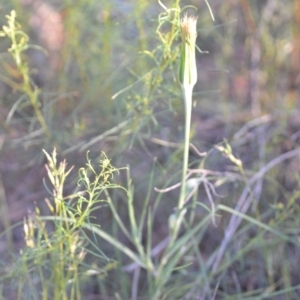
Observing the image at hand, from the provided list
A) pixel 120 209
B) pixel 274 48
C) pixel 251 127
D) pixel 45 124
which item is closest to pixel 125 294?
pixel 120 209

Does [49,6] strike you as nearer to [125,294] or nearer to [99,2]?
[99,2]

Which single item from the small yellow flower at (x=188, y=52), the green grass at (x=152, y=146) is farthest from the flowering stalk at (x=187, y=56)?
the green grass at (x=152, y=146)

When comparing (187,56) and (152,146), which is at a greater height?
(187,56)

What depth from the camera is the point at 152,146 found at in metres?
1.32

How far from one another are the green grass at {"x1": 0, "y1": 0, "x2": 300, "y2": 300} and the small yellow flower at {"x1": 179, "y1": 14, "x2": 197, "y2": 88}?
5.8 inches

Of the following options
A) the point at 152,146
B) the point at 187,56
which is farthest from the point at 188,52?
the point at 152,146

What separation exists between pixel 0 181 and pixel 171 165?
0.42 metres

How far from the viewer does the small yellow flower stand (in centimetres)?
69

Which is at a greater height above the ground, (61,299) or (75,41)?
(75,41)

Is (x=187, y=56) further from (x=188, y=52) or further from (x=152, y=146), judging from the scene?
(x=152, y=146)

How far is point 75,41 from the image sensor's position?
121 cm

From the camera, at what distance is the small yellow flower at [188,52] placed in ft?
2.27

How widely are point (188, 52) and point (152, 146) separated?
619mm

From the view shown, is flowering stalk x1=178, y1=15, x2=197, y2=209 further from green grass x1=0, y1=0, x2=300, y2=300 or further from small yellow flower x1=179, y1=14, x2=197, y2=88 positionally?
green grass x1=0, y1=0, x2=300, y2=300
